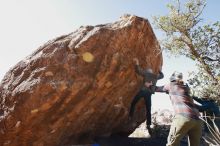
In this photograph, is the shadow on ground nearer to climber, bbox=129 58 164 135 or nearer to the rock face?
the rock face

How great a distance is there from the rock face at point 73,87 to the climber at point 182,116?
3.17m

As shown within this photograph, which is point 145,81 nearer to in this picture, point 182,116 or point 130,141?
point 130,141

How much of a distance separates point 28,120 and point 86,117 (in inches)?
78.8

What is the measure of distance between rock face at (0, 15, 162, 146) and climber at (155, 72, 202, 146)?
3175mm

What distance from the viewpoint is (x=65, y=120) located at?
937 cm

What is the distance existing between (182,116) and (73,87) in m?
3.91

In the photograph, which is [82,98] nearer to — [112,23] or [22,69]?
[22,69]

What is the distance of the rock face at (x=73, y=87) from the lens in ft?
28.9

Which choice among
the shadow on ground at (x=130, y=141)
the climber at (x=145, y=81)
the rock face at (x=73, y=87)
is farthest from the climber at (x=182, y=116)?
the shadow on ground at (x=130, y=141)

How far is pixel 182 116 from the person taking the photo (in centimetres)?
643

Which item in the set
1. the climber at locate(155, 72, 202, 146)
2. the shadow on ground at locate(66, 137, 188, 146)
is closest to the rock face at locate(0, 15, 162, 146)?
the shadow on ground at locate(66, 137, 188, 146)

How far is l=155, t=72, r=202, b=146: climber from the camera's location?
6.37 meters

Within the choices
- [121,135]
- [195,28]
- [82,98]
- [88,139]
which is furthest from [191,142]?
[195,28]

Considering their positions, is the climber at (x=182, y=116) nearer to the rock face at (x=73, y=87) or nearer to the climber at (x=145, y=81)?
the rock face at (x=73, y=87)
